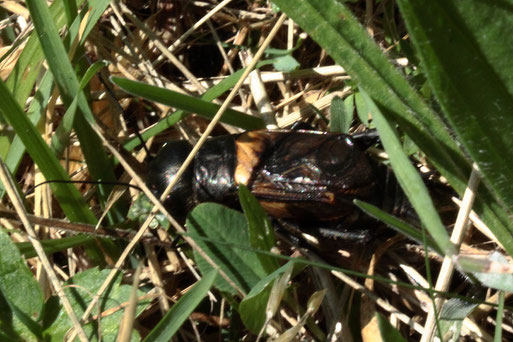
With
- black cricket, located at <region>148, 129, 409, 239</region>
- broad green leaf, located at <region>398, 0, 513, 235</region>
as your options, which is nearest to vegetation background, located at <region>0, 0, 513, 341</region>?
broad green leaf, located at <region>398, 0, 513, 235</region>

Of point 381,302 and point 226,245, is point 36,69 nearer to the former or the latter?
point 226,245

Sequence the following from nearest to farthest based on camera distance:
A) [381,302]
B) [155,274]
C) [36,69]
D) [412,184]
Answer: [412,184] → [381,302] → [155,274] → [36,69]

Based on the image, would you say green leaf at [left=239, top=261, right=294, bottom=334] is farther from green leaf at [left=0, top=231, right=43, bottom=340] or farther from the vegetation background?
green leaf at [left=0, top=231, right=43, bottom=340]

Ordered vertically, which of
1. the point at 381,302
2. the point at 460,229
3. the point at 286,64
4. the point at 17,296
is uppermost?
the point at 286,64

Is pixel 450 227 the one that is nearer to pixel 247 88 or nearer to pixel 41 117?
pixel 247 88

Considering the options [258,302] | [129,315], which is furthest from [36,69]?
[129,315]

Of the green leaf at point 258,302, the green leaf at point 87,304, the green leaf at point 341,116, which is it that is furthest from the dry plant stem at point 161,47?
the green leaf at point 258,302
